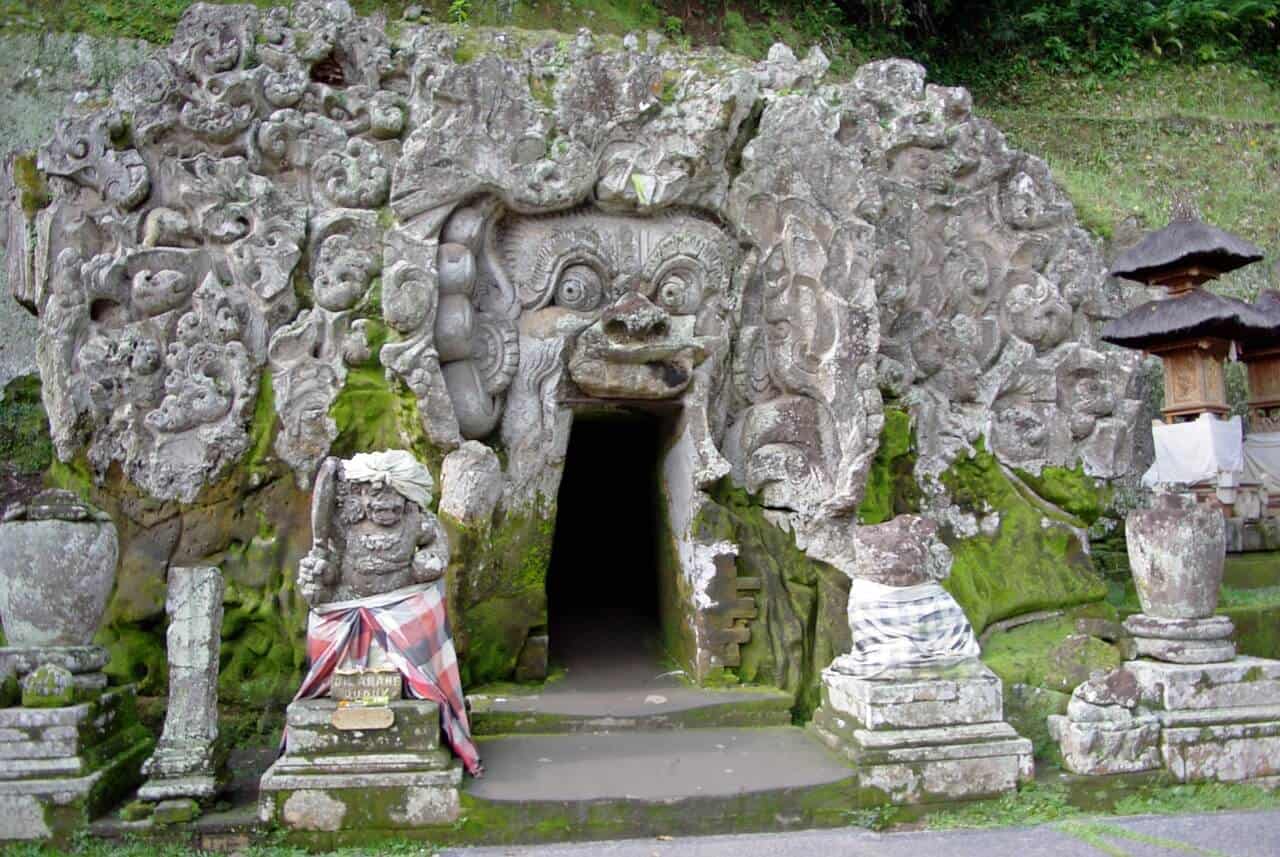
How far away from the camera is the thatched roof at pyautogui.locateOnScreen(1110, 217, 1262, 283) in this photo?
352 inches

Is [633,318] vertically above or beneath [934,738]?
above

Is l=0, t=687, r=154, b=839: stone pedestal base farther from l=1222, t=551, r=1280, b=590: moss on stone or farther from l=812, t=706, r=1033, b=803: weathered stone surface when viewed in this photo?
l=1222, t=551, r=1280, b=590: moss on stone

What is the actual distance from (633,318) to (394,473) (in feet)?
7.39

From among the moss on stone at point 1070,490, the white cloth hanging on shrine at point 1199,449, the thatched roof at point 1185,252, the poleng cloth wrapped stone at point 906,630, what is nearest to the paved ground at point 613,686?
the poleng cloth wrapped stone at point 906,630

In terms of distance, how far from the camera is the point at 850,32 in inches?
686

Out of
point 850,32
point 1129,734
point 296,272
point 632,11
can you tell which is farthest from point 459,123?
point 850,32

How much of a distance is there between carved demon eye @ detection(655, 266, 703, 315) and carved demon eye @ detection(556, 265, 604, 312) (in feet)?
1.52

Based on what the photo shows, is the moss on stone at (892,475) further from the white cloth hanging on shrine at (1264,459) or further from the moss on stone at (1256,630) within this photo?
the white cloth hanging on shrine at (1264,459)

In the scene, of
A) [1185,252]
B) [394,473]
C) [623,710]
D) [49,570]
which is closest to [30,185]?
[49,570]

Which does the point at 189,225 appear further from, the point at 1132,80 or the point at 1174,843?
the point at 1132,80

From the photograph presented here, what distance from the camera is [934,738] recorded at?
5.54 m

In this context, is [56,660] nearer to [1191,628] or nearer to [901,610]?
[901,610]

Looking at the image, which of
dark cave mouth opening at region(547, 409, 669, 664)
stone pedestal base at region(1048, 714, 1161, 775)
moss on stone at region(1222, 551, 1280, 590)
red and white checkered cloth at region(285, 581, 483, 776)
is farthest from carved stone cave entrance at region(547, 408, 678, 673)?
moss on stone at region(1222, 551, 1280, 590)

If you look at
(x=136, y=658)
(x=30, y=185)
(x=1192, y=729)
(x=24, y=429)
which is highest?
(x=30, y=185)
